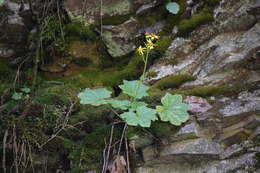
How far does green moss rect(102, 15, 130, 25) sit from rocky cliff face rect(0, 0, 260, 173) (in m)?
0.01

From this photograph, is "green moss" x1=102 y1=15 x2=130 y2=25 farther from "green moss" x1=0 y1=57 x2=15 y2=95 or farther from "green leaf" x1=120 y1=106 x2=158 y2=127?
"green leaf" x1=120 y1=106 x2=158 y2=127

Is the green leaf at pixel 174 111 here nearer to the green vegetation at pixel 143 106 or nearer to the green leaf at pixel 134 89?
the green vegetation at pixel 143 106

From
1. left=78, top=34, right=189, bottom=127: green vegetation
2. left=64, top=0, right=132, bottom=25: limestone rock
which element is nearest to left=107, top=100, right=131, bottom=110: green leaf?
left=78, top=34, right=189, bottom=127: green vegetation

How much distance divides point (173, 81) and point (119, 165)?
1005 millimetres

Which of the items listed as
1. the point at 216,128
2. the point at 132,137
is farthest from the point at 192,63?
the point at 132,137

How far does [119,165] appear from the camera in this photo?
241cm

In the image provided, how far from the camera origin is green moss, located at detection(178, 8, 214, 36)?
3.31m

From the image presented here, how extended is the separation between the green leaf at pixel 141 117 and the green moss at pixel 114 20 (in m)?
1.63

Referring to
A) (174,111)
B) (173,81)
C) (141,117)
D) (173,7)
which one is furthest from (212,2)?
(141,117)

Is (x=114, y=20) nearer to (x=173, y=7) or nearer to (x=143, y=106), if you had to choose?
(x=173, y=7)

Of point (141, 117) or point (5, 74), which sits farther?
point (5, 74)

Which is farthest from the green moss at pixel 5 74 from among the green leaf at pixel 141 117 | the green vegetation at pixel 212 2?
the green vegetation at pixel 212 2

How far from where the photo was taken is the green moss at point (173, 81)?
2963 mm

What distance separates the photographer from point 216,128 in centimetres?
242
